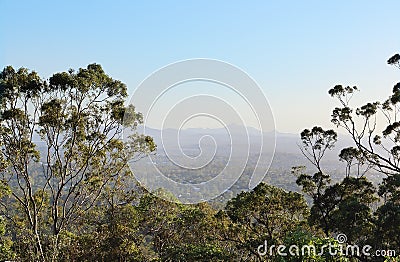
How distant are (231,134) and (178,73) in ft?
6.02

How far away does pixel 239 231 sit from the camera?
12914 mm

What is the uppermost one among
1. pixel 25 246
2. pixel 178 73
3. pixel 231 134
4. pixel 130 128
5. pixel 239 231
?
pixel 130 128

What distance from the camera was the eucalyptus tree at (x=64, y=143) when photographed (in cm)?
1131

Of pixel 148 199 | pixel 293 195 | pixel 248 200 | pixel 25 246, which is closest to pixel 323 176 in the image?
pixel 293 195

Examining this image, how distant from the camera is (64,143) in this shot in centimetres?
1239

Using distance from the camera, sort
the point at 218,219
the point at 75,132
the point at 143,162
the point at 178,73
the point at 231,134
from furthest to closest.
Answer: the point at 218,219, the point at 75,132, the point at 143,162, the point at 231,134, the point at 178,73

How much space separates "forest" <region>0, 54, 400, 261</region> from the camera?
36.9 feet

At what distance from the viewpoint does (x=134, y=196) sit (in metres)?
14.0

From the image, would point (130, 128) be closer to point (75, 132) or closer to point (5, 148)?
point (75, 132)

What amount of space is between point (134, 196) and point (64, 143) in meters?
3.19

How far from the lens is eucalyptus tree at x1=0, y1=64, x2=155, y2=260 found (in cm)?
1131

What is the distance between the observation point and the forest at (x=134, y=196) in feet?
36.9

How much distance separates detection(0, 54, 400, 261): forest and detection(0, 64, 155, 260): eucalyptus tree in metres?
0.03

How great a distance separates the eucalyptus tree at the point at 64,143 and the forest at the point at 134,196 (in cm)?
3
